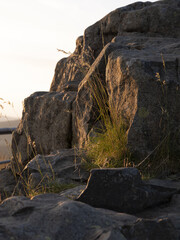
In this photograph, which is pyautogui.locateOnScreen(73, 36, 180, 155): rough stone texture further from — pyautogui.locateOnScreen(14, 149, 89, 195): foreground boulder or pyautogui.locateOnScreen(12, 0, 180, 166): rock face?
pyautogui.locateOnScreen(14, 149, 89, 195): foreground boulder

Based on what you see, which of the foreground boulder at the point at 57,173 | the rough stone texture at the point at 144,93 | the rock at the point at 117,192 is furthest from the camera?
the rough stone texture at the point at 144,93

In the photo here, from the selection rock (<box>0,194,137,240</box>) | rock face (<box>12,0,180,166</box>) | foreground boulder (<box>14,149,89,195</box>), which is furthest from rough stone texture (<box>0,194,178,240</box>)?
rock face (<box>12,0,180,166</box>)

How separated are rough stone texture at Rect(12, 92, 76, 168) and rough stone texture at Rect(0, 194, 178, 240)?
117 inches

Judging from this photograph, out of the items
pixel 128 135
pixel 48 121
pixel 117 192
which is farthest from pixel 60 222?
pixel 48 121

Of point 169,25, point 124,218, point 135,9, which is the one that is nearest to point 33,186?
point 124,218

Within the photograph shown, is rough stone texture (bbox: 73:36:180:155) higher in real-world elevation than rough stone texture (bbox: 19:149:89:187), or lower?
higher

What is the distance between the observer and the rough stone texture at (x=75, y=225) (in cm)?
158

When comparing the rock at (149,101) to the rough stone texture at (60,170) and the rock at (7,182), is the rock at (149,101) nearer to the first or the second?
the rough stone texture at (60,170)

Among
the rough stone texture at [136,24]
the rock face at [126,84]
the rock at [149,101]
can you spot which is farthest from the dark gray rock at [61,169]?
the rough stone texture at [136,24]

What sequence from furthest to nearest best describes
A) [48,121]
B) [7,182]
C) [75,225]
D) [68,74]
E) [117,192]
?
[68,74], [48,121], [7,182], [117,192], [75,225]

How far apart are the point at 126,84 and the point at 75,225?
2.25m

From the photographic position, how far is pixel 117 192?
2.18m

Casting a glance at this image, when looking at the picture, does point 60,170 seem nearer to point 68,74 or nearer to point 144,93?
point 144,93

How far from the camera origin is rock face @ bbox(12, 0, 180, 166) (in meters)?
3.36
